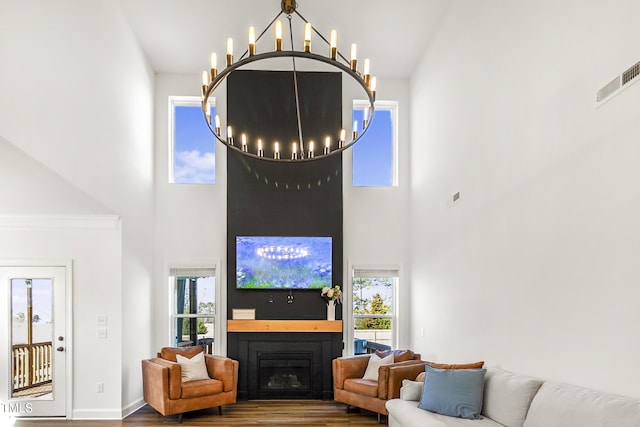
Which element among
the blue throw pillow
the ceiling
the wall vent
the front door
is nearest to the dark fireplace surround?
the ceiling

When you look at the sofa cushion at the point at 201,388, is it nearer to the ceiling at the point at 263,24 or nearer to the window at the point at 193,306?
the window at the point at 193,306

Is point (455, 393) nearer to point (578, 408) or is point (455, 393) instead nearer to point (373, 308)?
point (578, 408)

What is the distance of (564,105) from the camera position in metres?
3.89

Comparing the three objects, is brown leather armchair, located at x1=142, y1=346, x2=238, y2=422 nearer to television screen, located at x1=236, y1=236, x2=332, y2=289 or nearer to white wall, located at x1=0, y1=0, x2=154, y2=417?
white wall, located at x1=0, y1=0, x2=154, y2=417

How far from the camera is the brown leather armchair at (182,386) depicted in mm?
6449

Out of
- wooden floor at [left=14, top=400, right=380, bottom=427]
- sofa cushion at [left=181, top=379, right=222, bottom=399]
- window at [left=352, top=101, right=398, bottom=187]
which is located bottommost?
wooden floor at [left=14, top=400, right=380, bottom=427]

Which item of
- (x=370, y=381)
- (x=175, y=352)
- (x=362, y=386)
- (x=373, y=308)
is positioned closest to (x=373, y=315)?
(x=373, y=308)

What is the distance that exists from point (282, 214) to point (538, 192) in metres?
4.51

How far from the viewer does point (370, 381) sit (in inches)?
272

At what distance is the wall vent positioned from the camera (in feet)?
A: 10.1

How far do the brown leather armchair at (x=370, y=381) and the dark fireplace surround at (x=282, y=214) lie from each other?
858 millimetres

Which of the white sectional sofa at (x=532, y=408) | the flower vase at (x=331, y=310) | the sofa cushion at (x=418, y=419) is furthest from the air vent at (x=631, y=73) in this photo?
the flower vase at (x=331, y=310)

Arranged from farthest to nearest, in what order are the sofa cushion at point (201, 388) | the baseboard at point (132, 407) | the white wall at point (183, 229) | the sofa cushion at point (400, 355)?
the white wall at point (183, 229), the sofa cushion at point (400, 355), the baseboard at point (132, 407), the sofa cushion at point (201, 388)

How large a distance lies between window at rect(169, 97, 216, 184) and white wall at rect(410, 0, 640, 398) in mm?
3563
